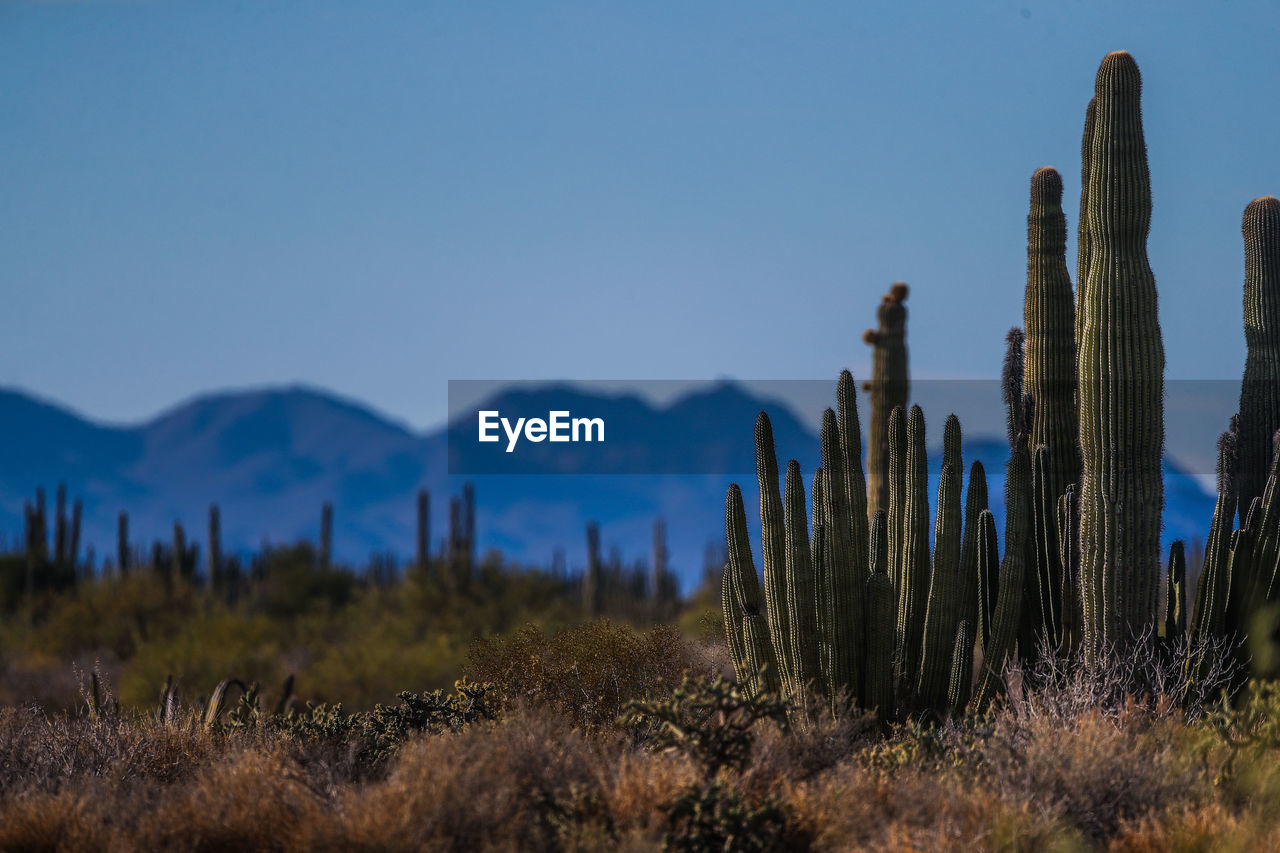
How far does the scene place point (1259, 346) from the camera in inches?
512

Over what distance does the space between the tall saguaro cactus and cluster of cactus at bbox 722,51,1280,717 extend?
0.04 ft

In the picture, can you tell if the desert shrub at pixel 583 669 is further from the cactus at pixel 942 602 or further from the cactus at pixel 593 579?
the cactus at pixel 593 579

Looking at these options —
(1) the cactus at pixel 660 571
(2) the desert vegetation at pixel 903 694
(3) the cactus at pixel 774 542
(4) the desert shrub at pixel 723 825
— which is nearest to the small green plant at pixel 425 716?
(2) the desert vegetation at pixel 903 694

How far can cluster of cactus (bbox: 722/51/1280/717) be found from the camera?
11.4m

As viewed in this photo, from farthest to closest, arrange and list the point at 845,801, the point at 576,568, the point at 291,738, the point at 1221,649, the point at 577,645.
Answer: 1. the point at 576,568
2. the point at 577,645
3. the point at 1221,649
4. the point at 291,738
5. the point at 845,801

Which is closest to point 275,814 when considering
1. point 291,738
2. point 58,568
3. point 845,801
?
point 291,738

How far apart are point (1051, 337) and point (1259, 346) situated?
194 centimetres

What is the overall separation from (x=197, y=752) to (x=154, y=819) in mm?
2525

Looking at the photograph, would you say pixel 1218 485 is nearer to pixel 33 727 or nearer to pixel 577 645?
pixel 577 645

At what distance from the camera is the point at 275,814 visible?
338 inches

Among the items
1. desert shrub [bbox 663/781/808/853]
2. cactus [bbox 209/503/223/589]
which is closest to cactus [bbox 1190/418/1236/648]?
desert shrub [bbox 663/781/808/853]

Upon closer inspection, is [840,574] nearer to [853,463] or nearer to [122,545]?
[853,463]

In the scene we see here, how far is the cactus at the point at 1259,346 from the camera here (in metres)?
12.7

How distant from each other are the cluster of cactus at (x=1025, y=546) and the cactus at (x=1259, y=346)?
364mm
